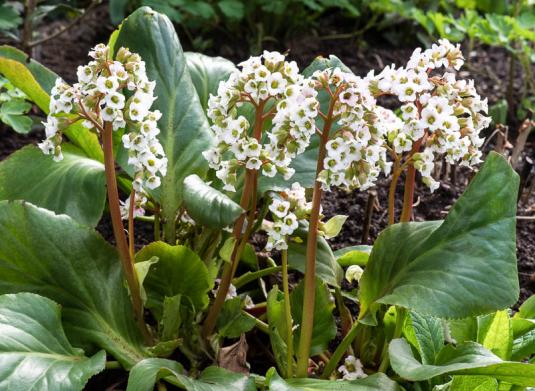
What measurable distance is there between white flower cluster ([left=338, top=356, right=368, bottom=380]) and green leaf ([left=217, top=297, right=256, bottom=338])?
206 mm

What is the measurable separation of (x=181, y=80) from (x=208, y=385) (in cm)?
72

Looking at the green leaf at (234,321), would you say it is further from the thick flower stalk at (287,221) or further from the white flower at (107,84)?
the white flower at (107,84)

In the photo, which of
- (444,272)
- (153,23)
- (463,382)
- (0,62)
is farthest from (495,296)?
(0,62)

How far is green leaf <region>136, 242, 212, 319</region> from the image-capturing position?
160 centimetres

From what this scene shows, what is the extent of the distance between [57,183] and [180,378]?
2.14 ft

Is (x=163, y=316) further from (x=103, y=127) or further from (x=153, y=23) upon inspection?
(x=153, y=23)

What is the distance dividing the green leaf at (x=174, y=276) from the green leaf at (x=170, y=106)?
0.18 metres

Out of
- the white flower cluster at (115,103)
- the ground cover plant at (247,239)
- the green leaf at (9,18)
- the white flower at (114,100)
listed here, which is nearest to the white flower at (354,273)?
the ground cover plant at (247,239)

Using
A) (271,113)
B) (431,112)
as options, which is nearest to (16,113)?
(271,113)

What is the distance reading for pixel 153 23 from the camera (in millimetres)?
1830

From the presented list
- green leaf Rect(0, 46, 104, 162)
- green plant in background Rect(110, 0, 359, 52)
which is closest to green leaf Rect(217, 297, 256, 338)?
green leaf Rect(0, 46, 104, 162)

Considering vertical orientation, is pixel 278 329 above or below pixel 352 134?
below

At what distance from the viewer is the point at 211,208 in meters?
1.40

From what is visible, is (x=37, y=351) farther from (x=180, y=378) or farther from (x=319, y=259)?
(x=319, y=259)
